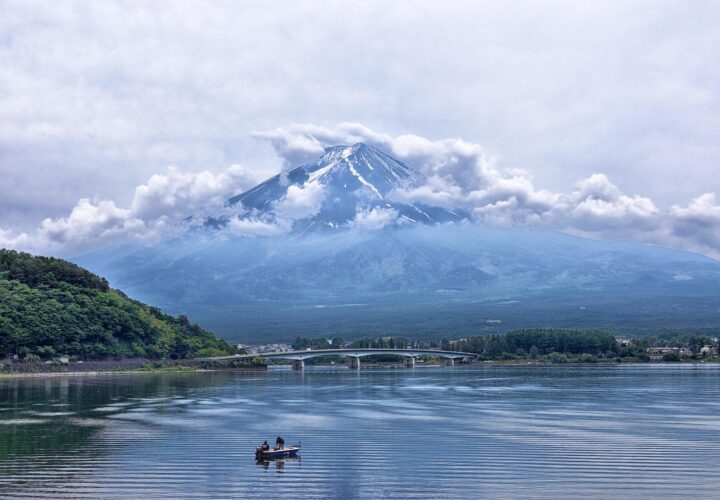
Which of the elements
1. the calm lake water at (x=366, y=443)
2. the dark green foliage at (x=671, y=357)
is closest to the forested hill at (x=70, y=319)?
the calm lake water at (x=366, y=443)

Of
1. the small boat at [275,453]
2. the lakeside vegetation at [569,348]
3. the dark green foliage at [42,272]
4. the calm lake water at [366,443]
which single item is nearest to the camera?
the calm lake water at [366,443]

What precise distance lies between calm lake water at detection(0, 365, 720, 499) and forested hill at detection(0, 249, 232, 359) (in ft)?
105

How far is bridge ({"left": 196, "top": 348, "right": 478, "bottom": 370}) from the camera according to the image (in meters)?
144

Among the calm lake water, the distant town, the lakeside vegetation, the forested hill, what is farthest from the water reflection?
the lakeside vegetation

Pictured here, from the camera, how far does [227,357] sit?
452 feet

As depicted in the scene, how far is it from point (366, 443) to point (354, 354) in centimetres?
10693

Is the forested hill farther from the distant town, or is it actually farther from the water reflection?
the water reflection

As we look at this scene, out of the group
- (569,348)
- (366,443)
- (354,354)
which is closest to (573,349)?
(569,348)

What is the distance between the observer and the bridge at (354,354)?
144 metres

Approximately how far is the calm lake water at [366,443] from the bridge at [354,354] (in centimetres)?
6546

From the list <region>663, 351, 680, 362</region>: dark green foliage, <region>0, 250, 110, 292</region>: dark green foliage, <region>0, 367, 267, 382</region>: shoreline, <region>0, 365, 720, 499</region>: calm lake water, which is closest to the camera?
<region>0, 365, 720, 499</region>: calm lake water

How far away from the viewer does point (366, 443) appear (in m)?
43.8

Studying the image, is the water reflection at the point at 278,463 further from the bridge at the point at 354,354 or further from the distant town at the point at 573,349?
the distant town at the point at 573,349

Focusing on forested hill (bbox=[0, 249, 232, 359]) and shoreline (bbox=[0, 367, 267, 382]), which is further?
forested hill (bbox=[0, 249, 232, 359])
